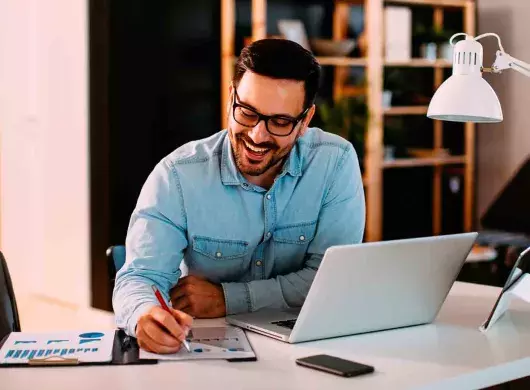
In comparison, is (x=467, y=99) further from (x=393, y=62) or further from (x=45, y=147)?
(x=393, y=62)

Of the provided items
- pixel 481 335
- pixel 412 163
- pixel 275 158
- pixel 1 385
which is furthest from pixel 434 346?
pixel 412 163

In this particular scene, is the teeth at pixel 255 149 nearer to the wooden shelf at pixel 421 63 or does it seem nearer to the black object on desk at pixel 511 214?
the black object on desk at pixel 511 214

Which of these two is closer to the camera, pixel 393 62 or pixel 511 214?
pixel 511 214

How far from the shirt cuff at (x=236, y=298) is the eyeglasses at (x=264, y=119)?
0.35 m

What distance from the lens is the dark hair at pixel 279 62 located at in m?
1.98

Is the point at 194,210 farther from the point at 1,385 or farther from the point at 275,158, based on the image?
the point at 1,385

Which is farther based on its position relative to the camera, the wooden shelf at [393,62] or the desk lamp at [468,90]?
the wooden shelf at [393,62]

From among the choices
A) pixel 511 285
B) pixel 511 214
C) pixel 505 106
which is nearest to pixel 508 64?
pixel 511 285

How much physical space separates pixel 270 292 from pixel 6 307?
0.58 m

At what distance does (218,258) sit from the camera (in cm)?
209

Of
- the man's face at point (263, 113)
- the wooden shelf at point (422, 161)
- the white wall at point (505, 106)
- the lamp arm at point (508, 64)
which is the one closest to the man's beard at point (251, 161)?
the man's face at point (263, 113)

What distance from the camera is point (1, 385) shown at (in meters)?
1.41

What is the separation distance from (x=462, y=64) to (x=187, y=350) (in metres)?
0.82

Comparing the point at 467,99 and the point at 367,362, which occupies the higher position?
the point at 467,99
